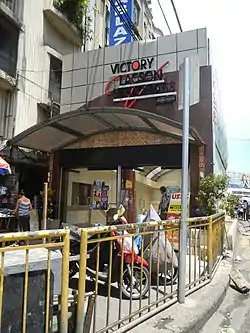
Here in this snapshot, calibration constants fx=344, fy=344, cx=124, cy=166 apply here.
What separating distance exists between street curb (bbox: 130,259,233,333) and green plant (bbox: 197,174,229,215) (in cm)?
464

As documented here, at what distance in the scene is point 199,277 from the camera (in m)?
5.04

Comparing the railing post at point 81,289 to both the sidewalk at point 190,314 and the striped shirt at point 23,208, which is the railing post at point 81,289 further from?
the striped shirt at point 23,208

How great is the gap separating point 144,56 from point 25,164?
5.88m

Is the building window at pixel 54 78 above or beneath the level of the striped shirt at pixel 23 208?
above

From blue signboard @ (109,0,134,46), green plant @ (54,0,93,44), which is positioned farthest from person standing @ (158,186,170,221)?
green plant @ (54,0,93,44)

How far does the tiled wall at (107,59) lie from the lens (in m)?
11.5

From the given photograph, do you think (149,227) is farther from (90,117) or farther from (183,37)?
(183,37)

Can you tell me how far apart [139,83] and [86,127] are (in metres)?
2.44

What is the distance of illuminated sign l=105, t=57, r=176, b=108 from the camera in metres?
11.5

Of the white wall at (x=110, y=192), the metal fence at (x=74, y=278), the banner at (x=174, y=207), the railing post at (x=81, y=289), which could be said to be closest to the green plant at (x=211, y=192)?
the banner at (x=174, y=207)

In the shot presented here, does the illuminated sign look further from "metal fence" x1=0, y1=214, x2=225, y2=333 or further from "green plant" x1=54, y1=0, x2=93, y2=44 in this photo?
"metal fence" x1=0, y1=214, x2=225, y2=333

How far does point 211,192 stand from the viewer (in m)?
9.71

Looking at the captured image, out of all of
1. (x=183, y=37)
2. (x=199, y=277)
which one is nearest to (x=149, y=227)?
(x=199, y=277)

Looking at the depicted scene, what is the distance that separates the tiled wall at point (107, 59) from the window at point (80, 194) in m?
3.00
